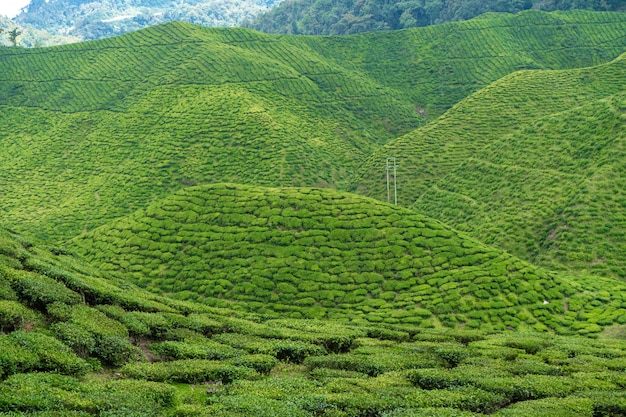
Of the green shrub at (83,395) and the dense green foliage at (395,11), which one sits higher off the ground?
the dense green foliage at (395,11)

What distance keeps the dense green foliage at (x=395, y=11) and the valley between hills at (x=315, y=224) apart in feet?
41.6

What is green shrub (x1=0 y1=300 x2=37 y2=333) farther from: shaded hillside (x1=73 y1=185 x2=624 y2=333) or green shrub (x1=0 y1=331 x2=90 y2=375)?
shaded hillside (x1=73 y1=185 x2=624 y2=333)

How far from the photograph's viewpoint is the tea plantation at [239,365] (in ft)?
47.0

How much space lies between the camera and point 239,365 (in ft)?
62.2

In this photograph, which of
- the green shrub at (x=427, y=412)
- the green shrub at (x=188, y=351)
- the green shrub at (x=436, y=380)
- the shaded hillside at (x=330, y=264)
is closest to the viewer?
the green shrub at (x=427, y=412)

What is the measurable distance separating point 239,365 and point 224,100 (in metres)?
63.4

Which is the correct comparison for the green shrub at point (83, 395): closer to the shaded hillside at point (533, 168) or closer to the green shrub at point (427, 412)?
the green shrub at point (427, 412)

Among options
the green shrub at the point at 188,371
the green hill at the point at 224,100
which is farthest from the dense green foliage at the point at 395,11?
the green shrub at the point at 188,371

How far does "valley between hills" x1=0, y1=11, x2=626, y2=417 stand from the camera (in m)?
17.2

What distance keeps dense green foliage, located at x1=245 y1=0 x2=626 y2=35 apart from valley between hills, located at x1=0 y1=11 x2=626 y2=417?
12688 millimetres

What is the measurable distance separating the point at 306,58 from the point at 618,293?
71094 mm

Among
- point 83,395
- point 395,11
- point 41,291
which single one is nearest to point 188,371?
point 83,395

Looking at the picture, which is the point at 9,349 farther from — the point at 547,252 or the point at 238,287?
the point at 547,252

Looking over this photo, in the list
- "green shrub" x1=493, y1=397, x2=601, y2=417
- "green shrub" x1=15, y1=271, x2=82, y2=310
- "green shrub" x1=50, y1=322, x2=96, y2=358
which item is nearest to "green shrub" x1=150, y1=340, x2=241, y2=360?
"green shrub" x1=50, y1=322, x2=96, y2=358
